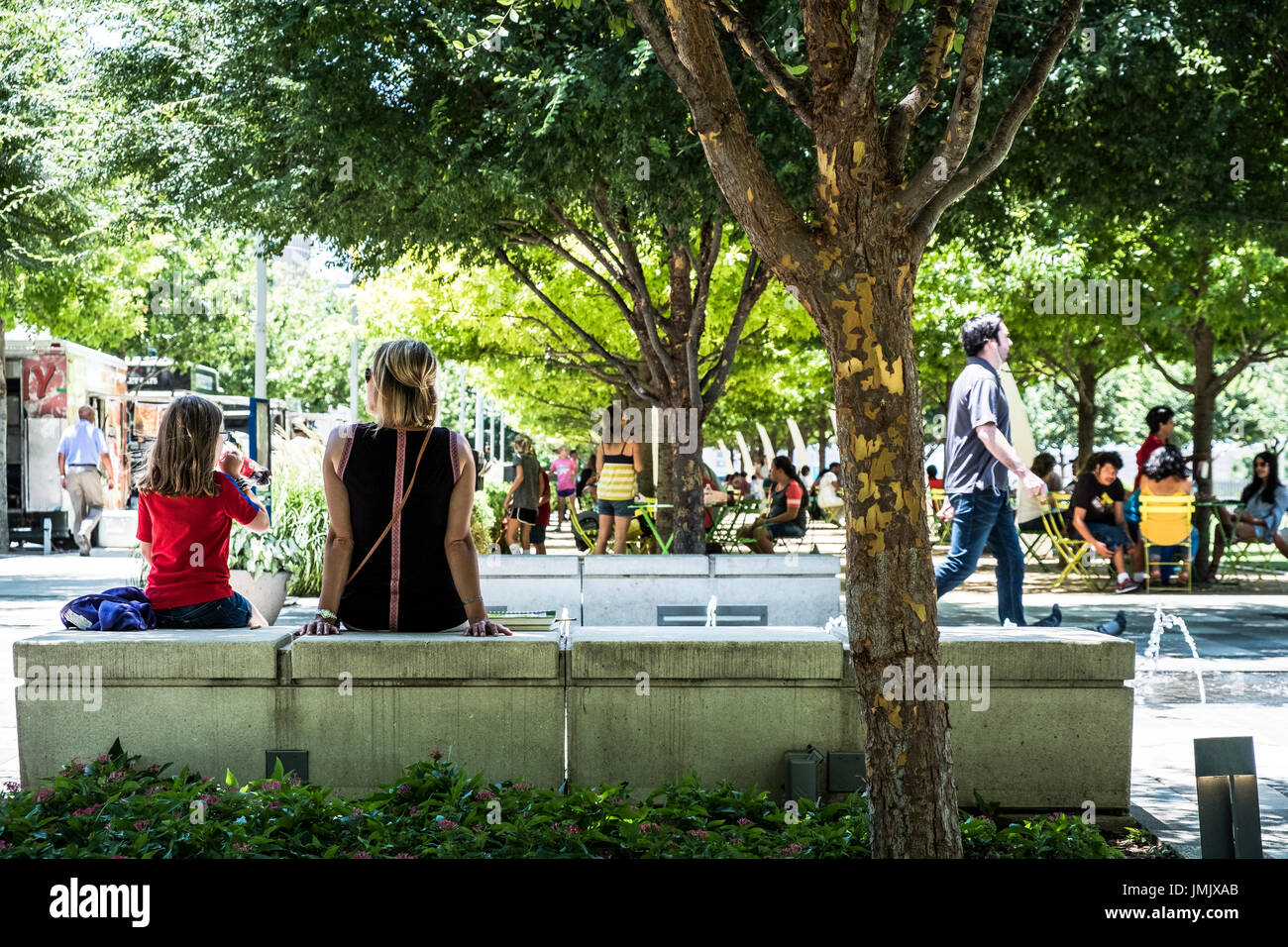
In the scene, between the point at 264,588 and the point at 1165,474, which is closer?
the point at 264,588

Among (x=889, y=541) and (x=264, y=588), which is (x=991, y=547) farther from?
(x=264, y=588)

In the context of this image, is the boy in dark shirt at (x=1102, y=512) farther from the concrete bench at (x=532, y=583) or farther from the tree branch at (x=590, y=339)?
the concrete bench at (x=532, y=583)

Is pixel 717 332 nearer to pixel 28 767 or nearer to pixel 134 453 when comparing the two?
pixel 134 453

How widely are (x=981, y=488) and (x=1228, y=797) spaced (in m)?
3.96

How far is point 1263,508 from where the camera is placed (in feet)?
60.0

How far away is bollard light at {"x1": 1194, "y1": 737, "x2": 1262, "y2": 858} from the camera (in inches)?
128

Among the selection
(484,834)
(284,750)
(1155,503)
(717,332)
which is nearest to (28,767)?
(284,750)

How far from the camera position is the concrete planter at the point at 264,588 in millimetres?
10047

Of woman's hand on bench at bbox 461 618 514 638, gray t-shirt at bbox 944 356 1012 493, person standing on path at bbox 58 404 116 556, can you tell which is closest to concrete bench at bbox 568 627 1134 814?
woman's hand on bench at bbox 461 618 514 638

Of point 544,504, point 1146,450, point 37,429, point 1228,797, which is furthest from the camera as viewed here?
point 37,429

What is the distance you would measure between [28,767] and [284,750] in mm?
971

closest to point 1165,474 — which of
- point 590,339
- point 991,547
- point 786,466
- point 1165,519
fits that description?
point 1165,519

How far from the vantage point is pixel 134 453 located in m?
27.7

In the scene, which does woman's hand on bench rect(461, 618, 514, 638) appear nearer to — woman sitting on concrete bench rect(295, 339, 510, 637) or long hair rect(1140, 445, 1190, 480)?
woman sitting on concrete bench rect(295, 339, 510, 637)
